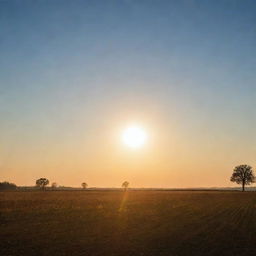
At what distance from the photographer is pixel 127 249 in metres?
16.2

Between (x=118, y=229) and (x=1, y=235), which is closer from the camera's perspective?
(x=1, y=235)

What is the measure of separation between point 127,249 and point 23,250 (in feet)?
17.7

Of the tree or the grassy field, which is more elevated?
the tree

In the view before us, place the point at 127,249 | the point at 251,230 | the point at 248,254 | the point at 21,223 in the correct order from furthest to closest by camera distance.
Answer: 1. the point at 21,223
2. the point at 251,230
3. the point at 127,249
4. the point at 248,254

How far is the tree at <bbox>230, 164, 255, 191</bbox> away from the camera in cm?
13675

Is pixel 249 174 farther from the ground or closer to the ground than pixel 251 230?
farther from the ground

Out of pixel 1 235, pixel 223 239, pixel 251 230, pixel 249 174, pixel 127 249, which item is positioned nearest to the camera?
pixel 127 249

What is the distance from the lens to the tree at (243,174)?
5384 inches

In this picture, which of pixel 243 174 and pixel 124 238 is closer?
pixel 124 238

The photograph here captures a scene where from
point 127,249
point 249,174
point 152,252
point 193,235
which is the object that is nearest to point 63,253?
point 127,249

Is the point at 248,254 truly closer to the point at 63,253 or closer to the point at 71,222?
the point at 63,253

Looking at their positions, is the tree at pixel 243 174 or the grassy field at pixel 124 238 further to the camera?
the tree at pixel 243 174

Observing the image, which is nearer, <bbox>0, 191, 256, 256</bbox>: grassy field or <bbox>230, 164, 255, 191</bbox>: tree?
<bbox>0, 191, 256, 256</bbox>: grassy field

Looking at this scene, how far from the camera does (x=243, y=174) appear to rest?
137m
